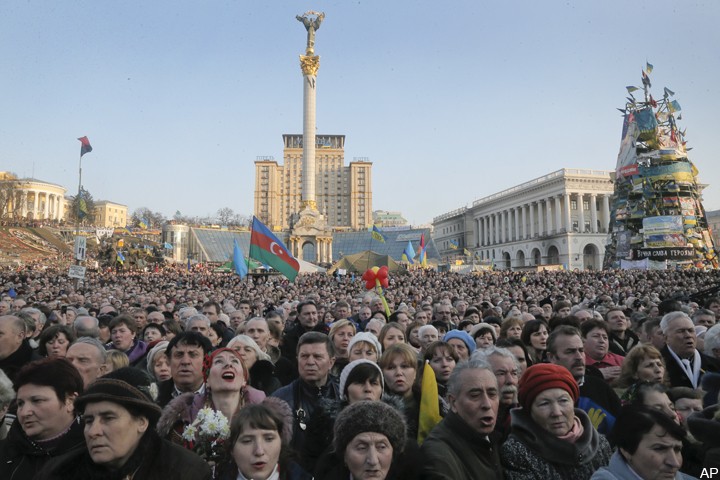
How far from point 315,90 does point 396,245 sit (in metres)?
38.0

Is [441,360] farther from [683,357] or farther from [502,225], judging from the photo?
[502,225]

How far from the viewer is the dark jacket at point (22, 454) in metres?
2.73

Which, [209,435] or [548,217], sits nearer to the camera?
[209,435]

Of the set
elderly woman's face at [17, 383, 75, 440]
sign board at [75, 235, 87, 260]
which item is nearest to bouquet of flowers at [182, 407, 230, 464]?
elderly woman's face at [17, 383, 75, 440]

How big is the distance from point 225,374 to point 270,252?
14166 mm

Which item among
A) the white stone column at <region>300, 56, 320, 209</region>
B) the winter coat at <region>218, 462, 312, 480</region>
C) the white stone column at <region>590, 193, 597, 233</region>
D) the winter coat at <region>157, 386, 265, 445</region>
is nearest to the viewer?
the winter coat at <region>218, 462, 312, 480</region>

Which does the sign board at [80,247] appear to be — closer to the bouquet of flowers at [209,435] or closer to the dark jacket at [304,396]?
the dark jacket at [304,396]

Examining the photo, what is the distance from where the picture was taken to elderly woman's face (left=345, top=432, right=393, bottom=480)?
8.00ft

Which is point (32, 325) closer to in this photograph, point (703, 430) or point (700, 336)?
point (703, 430)

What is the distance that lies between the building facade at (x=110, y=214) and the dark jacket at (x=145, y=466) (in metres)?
124

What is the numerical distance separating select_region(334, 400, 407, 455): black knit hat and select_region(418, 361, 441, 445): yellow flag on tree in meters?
0.86

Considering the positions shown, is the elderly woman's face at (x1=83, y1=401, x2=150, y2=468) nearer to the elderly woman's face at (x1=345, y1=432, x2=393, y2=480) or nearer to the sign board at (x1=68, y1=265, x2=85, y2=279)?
the elderly woman's face at (x1=345, y1=432, x2=393, y2=480)

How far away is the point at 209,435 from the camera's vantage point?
288cm

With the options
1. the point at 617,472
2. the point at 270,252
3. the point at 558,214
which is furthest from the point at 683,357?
the point at 558,214
